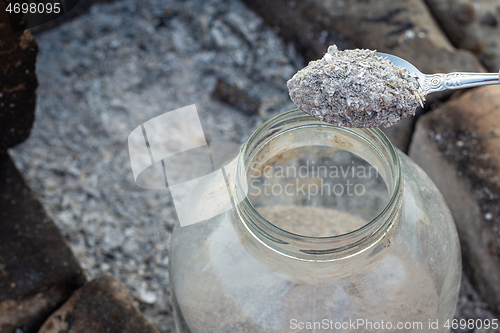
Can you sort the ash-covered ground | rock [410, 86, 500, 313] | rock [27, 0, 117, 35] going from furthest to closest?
rock [27, 0, 117, 35] → the ash-covered ground → rock [410, 86, 500, 313]

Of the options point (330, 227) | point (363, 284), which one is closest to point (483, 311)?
point (330, 227)

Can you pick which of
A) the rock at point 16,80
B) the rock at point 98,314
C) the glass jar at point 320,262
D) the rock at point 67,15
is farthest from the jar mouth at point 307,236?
the rock at point 67,15

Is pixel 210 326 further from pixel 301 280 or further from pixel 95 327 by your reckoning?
pixel 95 327

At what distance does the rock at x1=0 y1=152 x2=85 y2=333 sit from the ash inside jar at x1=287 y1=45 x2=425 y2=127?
2.42ft

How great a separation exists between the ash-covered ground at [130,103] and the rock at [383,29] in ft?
0.28

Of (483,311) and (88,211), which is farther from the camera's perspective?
(88,211)

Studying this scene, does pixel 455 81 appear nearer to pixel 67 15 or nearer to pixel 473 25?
pixel 473 25

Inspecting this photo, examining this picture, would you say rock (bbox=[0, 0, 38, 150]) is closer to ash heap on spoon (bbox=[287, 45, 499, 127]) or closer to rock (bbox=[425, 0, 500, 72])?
ash heap on spoon (bbox=[287, 45, 499, 127])

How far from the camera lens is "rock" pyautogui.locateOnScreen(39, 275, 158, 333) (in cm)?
96

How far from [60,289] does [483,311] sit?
102 centimetres

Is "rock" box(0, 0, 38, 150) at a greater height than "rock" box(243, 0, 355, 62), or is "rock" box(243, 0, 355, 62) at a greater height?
"rock" box(0, 0, 38, 150)

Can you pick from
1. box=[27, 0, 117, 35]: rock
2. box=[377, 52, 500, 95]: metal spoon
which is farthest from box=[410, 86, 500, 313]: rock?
box=[27, 0, 117, 35]: rock

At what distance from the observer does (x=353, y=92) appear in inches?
24.7

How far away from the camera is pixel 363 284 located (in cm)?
68
